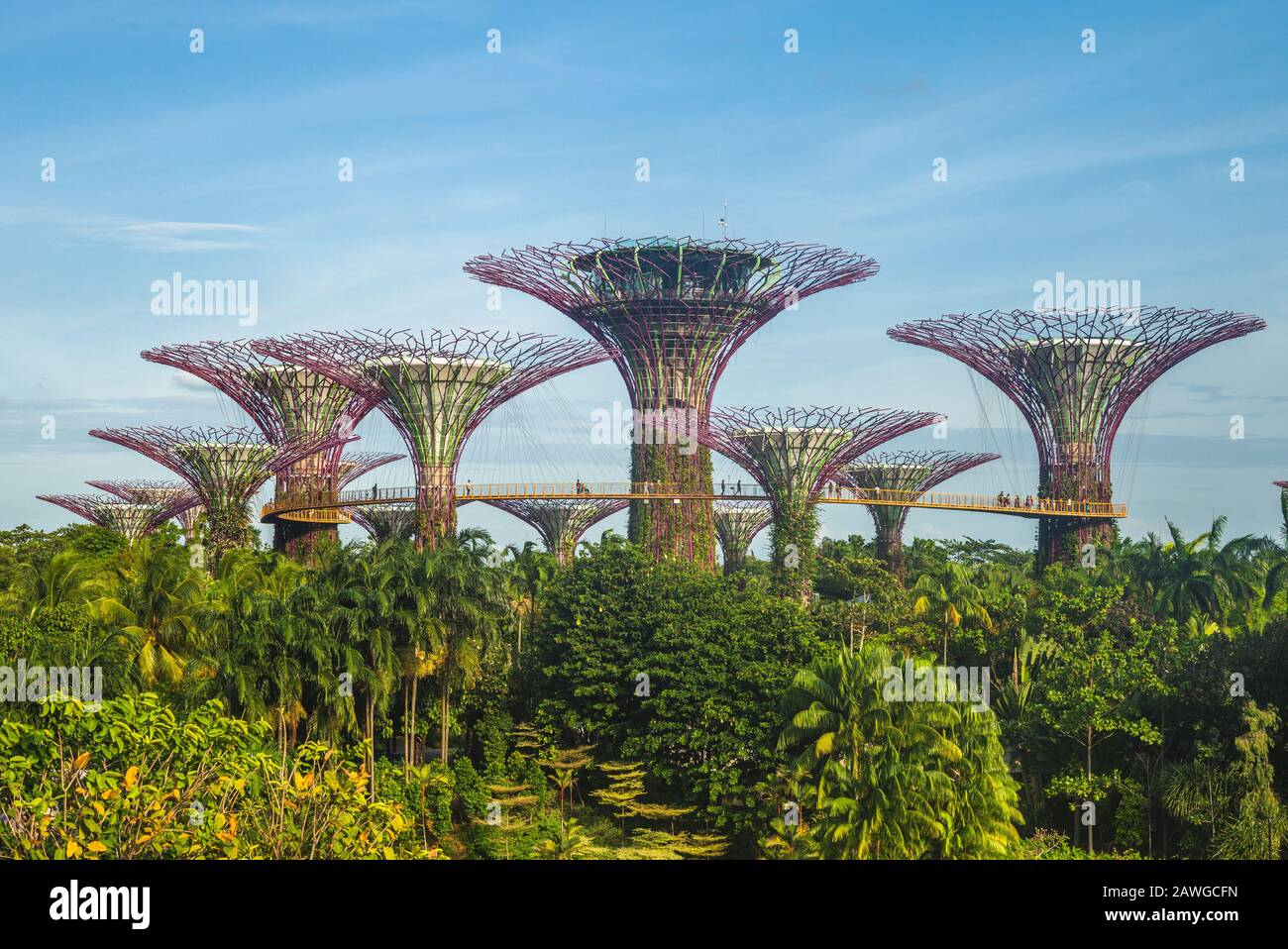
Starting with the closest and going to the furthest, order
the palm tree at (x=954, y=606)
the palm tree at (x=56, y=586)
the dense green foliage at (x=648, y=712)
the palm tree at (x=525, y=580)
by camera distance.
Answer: the dense green foliage at (x=648, y=712)
the palm tree at (x=56, y=586)
the palm tree at (x=954, y=606)
the palm tree at (x=525, y=580)

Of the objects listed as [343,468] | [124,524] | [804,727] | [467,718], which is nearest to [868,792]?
[804,727]

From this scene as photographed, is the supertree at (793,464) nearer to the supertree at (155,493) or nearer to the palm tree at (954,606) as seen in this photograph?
the palm tree at (954,606)

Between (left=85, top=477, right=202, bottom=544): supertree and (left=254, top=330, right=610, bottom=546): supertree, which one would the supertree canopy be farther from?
(left=254, top=330, right=610, bottom=546): supertree

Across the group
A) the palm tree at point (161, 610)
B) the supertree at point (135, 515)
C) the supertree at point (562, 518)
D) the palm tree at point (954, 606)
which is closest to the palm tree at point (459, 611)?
the palm tree at point (161, 610)

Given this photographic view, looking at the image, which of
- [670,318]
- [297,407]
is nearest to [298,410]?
[297,407]

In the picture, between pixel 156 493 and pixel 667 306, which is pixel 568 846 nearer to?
pixel 667 306
